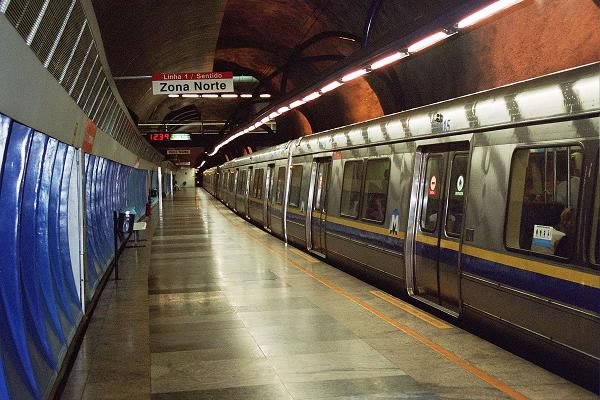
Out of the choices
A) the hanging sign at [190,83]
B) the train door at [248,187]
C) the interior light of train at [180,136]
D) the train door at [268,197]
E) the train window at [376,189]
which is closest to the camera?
the train window at [376,189]

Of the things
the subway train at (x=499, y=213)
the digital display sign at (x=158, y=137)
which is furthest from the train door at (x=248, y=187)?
the subway train at (x=499, y=213)

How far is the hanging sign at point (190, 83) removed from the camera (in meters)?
15.4

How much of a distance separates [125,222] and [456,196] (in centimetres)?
770

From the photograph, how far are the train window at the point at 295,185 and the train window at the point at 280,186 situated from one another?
1323 millimetres

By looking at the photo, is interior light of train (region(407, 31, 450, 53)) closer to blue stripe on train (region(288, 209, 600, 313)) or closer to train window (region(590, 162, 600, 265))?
blue stripe on train (region(288, 209, 600, 313))

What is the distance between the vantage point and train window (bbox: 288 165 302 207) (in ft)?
55.9

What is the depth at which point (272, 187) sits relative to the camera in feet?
69.6

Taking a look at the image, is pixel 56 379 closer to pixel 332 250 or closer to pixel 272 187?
pixel 332 250

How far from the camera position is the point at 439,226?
27.8ft

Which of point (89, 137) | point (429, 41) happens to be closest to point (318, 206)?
point (89, 137)

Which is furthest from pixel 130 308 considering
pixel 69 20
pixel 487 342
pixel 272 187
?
pixel 272 187

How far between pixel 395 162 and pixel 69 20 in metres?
5.05

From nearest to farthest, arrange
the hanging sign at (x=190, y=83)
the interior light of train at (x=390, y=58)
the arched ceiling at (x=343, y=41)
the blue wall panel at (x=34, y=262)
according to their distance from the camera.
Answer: the blue wall panel at (x=34, y=262) < the interior light of train at (x=390, y=58) < the arched ceiling at (x=343, y=41) < the hanging sign at (x=190, y=83)

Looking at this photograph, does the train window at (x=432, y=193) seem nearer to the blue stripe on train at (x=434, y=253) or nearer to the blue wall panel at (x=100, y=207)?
the blue stripe on train at (x=434, y=253)
